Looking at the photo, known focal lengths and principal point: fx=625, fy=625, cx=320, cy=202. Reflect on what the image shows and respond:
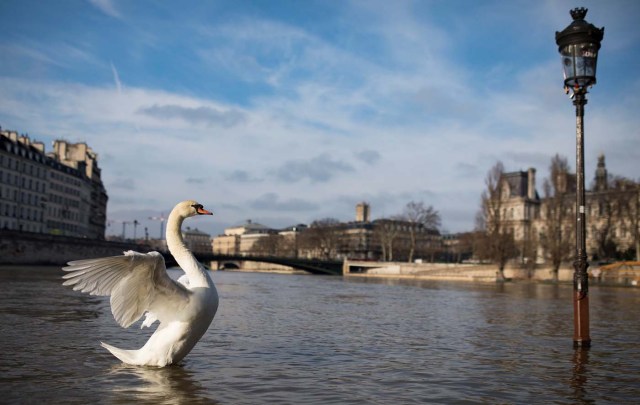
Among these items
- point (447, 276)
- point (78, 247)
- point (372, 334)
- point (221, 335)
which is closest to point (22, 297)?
point (221, 335)

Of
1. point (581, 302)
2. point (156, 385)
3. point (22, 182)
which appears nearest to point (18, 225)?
point (22, 182)

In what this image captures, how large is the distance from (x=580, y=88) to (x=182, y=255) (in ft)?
28.1

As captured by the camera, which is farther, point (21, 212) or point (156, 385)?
point (21, 212)

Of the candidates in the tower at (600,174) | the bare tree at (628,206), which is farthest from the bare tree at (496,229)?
the tower at (600,174)

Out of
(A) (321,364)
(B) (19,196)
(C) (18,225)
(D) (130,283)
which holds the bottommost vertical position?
(A) (321,364)

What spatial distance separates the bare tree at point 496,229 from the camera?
248ft

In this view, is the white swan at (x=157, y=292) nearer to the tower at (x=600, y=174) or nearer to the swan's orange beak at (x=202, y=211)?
the swan's orange beak at (x=202, y=211)

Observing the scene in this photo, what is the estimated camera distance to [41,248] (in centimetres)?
7062

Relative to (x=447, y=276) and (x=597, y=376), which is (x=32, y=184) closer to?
(x=447, y=276)

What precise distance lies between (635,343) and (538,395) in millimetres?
7072

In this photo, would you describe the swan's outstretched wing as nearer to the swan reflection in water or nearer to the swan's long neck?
the swan's long neck

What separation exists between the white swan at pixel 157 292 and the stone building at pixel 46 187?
77.1 metres

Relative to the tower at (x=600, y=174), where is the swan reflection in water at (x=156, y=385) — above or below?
below

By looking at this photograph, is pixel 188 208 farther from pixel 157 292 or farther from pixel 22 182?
pixel 22 182
